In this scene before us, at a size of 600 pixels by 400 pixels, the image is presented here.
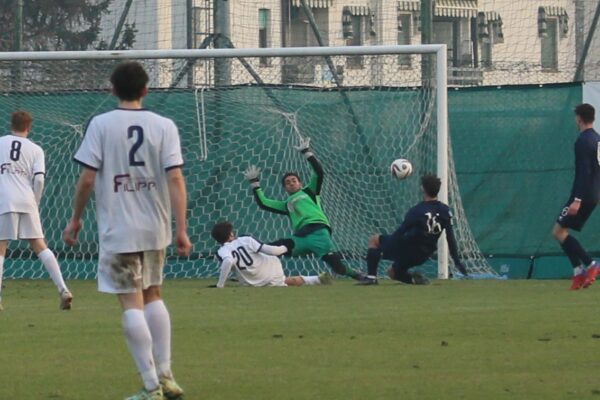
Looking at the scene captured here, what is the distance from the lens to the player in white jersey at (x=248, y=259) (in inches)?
681

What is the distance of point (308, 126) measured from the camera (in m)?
20.7

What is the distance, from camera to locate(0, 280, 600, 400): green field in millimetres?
8031

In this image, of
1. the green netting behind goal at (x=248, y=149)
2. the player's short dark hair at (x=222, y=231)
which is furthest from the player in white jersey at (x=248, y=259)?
the green netting behind goal at (x=248, y=149)

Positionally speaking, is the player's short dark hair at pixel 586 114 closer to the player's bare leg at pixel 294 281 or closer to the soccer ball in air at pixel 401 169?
the soccer ball in air at pixel 401 169

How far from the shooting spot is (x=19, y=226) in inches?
571

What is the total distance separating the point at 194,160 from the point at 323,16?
775cm

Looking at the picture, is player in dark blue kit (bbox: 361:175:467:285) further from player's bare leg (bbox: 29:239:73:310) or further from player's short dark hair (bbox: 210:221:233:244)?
player's bare leg (bbox: 29:239:73:310)

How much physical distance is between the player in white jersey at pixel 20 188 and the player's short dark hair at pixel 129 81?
642 cm

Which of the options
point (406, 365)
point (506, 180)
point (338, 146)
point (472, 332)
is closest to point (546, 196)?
point (506, 180)

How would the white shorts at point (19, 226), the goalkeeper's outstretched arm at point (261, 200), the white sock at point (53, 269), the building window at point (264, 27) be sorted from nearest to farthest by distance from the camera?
1. the white sock at point (53, 269)
2. the white shorts at point (19, 226)
3. the goalkeeper's outstretched arm at point (261, 200)
4. the building window at point (264, 27)

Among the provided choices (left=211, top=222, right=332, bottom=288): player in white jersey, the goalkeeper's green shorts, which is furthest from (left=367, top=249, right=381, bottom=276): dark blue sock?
(left=211, top=222, right=332, bottom=288): player in white jersey

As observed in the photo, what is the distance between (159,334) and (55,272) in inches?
239

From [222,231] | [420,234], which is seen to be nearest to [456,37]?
[420,234]

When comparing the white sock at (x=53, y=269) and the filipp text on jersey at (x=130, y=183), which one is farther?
the white sock at (x=53, y=269)
